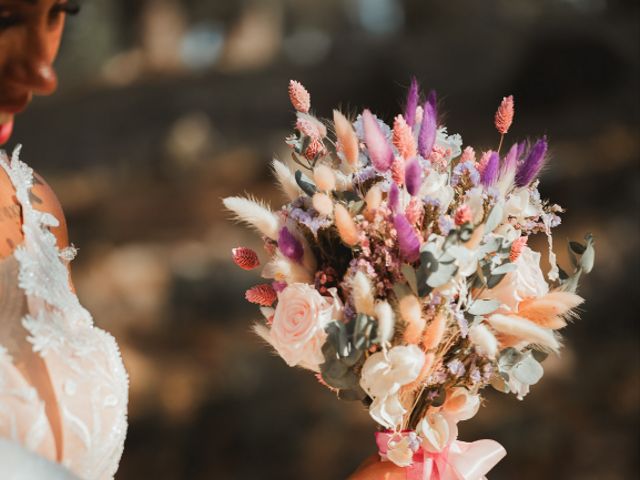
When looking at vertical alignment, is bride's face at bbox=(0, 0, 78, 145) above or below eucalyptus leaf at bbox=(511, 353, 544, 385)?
above

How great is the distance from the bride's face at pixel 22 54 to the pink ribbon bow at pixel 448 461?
0.67m

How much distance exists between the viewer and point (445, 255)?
124 cm

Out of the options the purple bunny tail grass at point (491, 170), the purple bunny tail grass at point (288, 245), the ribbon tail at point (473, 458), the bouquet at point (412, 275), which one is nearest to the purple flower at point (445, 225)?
the bouquet at point (412, 275)

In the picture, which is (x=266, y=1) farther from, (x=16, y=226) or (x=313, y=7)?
(x=16, y=226)

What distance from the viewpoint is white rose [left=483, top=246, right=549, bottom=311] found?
135 centimetres

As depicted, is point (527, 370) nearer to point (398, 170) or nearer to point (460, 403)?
point (460, 403)

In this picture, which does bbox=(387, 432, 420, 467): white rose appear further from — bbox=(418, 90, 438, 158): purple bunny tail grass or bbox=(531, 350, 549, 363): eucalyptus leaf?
bbox=(418, 90, 438, 158): purple bunny tail grass

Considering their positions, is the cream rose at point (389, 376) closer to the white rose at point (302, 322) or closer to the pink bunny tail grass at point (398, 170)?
the white rose at point (302, 322)

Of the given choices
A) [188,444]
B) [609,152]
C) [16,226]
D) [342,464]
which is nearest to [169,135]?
[188,444]

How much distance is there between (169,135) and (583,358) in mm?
2354

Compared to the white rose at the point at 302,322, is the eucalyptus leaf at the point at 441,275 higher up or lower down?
higher up

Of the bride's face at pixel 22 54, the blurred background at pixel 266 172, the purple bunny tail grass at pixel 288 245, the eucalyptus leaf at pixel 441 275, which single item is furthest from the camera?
the blurred background at pixel 266 172

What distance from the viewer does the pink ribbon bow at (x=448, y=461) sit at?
4.51 ft

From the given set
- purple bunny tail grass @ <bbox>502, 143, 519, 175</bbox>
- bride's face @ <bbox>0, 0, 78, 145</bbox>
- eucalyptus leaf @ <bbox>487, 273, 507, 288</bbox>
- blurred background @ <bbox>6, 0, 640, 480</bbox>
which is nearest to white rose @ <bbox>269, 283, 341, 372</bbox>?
eucalyptus leaf @ <bbox>487, 273, 507, 288</bbox>
